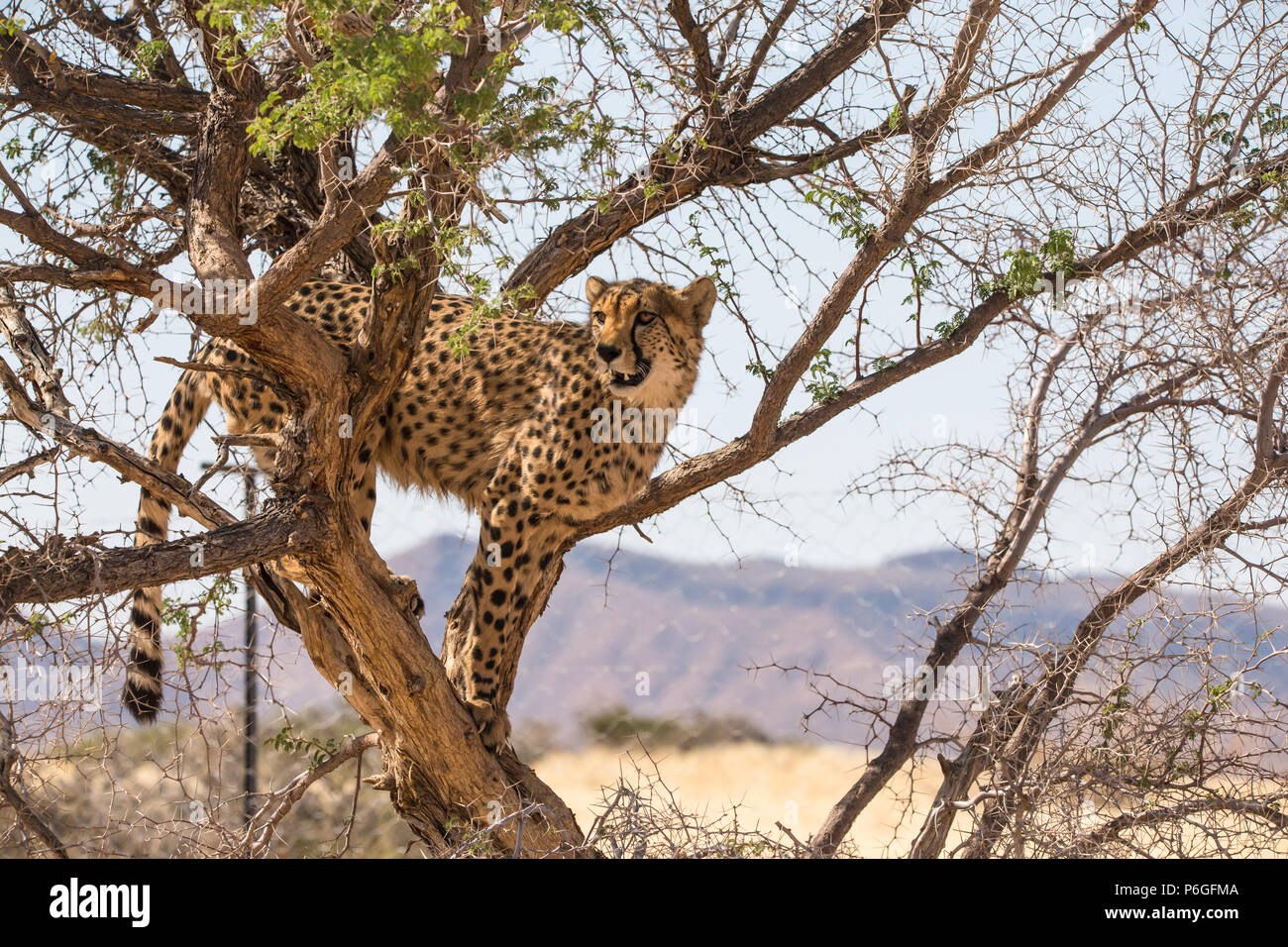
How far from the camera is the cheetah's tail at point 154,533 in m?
5.60

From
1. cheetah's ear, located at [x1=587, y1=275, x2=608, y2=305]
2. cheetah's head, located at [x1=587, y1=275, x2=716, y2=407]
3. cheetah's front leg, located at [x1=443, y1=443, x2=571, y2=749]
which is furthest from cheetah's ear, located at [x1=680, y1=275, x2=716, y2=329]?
cheetah's front leg, located at [x1=443, y1=443, x2=571, y2=749]

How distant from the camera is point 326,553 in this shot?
5.24 metres

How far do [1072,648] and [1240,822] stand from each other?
Result: 109 centimetres

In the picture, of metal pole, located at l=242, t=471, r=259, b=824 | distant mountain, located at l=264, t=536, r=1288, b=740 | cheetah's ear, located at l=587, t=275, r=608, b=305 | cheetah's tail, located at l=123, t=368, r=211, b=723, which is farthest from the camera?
distant mountain, located at l=264, t=536, r=1288, b=740

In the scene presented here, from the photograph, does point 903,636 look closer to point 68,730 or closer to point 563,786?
point 68,730

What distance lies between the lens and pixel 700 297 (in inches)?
255

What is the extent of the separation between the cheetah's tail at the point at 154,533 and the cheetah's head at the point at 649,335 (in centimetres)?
188

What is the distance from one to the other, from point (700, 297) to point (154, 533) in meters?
2.77

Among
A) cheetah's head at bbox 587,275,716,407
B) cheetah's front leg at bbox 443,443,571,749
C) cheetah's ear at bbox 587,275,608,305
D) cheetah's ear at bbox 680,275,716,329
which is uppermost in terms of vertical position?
cheetah's ear at bbox 587,275,608,305

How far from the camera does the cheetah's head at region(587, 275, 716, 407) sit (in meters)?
6.15

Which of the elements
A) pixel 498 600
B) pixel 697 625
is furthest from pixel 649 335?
pixel 697 625

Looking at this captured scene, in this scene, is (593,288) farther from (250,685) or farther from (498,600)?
(250,685)

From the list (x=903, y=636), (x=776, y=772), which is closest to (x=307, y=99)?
(x=903, y=636)

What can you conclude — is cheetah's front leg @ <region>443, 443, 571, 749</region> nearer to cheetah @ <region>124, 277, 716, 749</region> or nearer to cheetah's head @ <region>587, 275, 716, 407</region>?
cheetah @ <region>124, 277, 716, 749</region>
